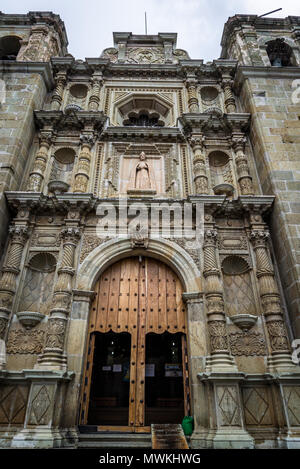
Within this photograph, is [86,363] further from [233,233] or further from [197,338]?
[233,233]

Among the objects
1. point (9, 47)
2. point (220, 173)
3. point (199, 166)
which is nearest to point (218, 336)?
point (199, 166)

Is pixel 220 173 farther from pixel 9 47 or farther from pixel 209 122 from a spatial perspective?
pixel 9 47

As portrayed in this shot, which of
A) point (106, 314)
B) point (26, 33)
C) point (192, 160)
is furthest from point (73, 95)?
point (106, 314)

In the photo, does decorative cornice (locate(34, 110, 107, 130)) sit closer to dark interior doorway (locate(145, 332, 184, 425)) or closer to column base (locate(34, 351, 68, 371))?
column base (locate(34, 351, 68, 371))

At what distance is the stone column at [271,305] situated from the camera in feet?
21.3

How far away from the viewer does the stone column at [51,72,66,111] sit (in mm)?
10515

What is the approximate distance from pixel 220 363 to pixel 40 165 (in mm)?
7239

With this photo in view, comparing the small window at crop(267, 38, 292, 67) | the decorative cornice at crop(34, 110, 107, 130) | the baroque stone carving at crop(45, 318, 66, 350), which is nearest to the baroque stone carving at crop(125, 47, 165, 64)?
the decorative cornice at crop(34, 110, 107, 130)

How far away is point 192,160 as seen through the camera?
9508mm

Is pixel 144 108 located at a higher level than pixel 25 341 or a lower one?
higher

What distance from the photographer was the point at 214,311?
22.7ft

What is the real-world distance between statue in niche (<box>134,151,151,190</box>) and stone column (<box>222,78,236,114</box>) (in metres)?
3.63

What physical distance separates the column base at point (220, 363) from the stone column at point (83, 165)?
18.0ft
